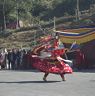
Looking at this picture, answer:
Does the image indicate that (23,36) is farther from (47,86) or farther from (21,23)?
A: (47,86)

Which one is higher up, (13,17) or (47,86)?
(13,17)

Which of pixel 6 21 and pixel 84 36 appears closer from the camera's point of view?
pixel 84 36

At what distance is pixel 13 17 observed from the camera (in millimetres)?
71625

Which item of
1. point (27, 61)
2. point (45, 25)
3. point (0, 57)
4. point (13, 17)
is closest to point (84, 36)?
point (27, 61)

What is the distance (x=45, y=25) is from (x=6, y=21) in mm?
10742

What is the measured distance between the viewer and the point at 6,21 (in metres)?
72.6

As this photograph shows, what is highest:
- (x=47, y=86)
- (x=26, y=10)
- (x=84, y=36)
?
(x=26, y=10)

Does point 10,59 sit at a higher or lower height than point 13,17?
lower

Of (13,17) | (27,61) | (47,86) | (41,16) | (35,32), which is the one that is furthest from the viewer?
(41,16)

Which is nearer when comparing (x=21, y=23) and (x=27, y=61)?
(x=27, y=61)

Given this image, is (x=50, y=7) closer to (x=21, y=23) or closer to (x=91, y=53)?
(x=21, y=23)

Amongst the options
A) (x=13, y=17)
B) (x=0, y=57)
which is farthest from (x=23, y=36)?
(x=0, y=57)

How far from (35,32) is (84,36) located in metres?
29.0

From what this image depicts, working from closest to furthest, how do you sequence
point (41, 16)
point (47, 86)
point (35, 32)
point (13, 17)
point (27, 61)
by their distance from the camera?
point (47, 86) → point (27, 61) → point (35, 32) → point (13, 17) → point (41, 16)
